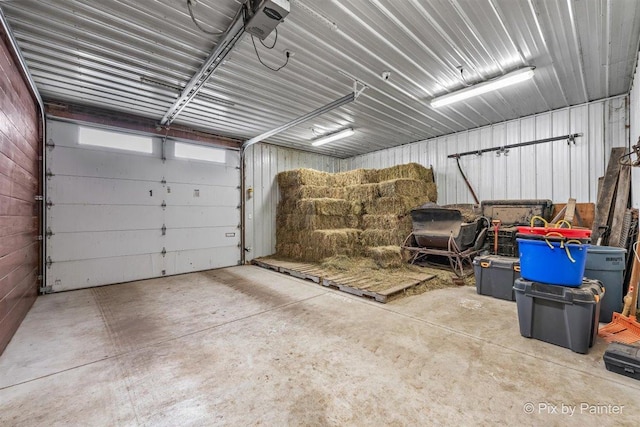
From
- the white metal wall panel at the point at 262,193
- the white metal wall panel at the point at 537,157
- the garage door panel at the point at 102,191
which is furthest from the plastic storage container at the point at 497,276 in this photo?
the garage door panel at the point at 102,191

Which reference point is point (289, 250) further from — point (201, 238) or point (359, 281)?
point (359, 281)

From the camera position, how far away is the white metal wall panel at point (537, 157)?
5.02m

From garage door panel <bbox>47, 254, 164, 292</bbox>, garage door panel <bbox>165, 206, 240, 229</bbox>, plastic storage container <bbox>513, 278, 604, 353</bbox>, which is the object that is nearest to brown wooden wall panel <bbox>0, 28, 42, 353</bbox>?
garage door panel <bbox>47, 254, 164, 292</bbox>

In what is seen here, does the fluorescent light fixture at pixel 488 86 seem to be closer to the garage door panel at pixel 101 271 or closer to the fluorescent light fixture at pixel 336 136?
the fluorescent light fixture at pixel 336 136

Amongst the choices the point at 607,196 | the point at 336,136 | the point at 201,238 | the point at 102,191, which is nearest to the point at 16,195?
the point at 102,191

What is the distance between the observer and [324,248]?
21.1ft

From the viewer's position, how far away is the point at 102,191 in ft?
17.3

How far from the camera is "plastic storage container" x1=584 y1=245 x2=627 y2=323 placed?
309 centimetres

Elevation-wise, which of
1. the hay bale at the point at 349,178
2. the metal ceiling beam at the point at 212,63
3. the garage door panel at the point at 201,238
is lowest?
the garage door panel at the point at 201,238

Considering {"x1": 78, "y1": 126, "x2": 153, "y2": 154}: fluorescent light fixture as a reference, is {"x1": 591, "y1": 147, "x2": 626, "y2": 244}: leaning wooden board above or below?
below

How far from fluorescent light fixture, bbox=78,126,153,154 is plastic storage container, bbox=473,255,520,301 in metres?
6.96

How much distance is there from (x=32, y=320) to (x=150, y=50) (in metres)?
3.87

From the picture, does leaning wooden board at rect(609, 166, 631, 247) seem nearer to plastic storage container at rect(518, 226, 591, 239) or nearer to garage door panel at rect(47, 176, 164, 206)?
plastic storage container at rect(518, 226, 591, 239)

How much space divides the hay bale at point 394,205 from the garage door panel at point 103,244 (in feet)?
16.5
